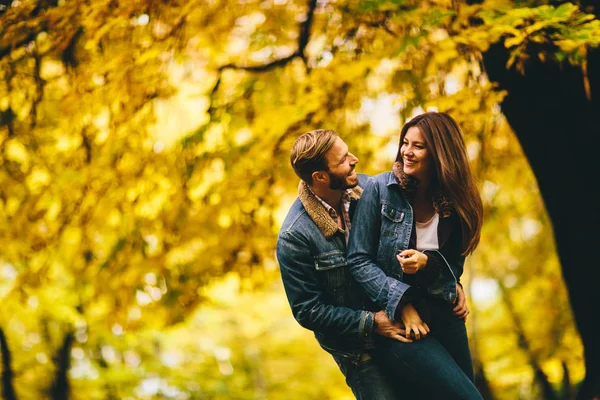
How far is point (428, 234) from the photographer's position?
2.82 m

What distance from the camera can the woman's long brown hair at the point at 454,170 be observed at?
2.72 meters

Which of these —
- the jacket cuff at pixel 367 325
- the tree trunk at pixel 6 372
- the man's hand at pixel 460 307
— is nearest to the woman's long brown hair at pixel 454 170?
the man's hand at pixel 460 307

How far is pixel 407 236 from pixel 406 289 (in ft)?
0.73

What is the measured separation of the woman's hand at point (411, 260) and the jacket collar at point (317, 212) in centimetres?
33

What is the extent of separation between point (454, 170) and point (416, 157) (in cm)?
16

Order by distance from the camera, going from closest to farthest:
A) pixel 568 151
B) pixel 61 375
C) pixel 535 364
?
pixel 568 151 < pixel 61 375 < pixel 535 364

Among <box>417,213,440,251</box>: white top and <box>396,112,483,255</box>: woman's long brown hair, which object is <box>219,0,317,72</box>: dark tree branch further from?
<box>417,213,440,251</box>: white top

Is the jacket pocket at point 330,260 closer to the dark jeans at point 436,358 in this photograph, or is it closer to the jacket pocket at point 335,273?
the jacket pocket at point 335,273

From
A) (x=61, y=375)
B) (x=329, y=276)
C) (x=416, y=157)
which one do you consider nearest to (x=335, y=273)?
(x=329, y=276)

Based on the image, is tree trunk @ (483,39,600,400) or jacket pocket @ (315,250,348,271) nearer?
jacket pocket @ (315,250,348,271)

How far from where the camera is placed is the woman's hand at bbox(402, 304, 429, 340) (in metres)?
2.70

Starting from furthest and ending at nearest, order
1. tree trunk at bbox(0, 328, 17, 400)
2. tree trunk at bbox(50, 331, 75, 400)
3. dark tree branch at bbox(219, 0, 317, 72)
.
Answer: tree trunk at bbox(50, 331, 75, 400)
tree trunk at bbox(0, 328, 17, 400)
dark tree branch at bbox(219, 0, 317, 72)

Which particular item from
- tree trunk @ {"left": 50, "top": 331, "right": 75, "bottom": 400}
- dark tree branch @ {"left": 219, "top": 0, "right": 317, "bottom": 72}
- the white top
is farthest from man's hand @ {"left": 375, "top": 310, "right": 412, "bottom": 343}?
tree trunk @ {"left": 50, "top": 331, "right": 75, "bottom": 400}

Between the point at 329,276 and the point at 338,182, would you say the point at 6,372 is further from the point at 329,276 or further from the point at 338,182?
the point at 338,182
